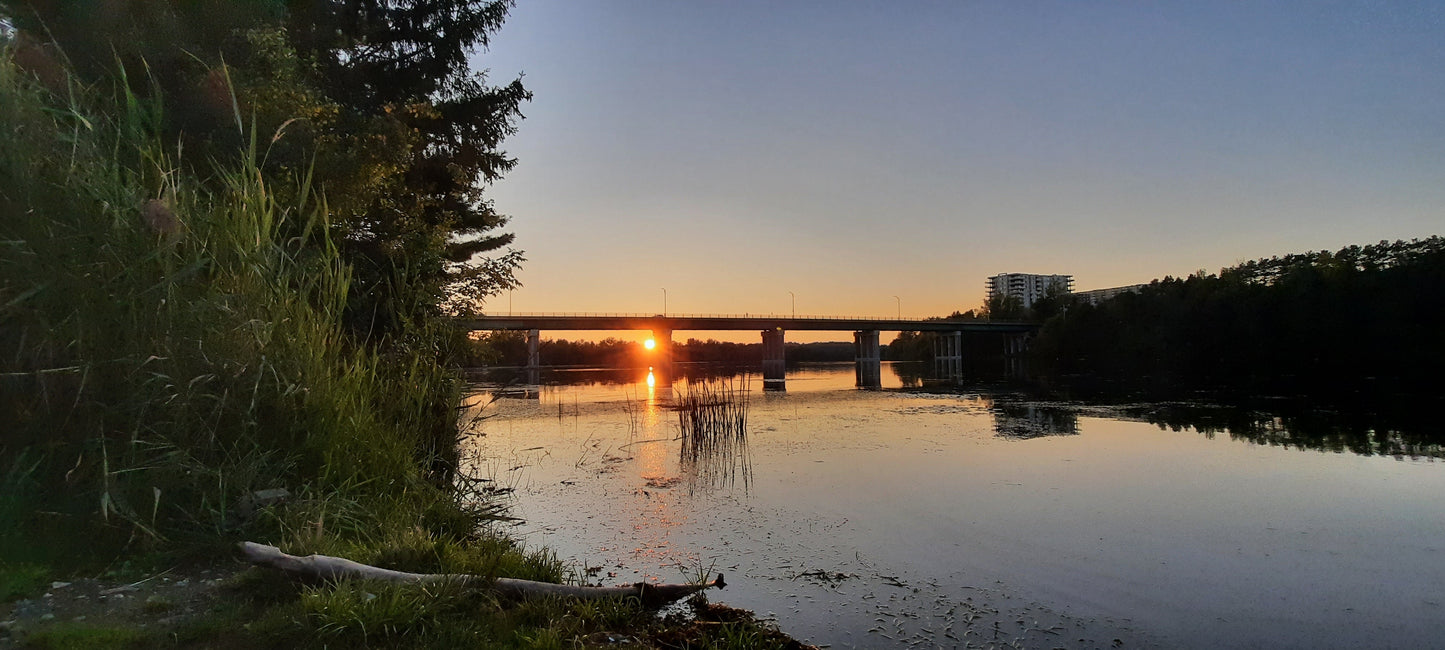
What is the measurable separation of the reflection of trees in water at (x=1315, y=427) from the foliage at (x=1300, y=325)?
1283cm

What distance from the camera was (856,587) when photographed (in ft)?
22.7

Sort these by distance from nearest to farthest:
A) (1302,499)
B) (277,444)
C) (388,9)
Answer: (277,444) → (1302,499) → (388,9)

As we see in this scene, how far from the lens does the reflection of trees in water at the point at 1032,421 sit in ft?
62.6

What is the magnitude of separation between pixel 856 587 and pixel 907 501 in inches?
171

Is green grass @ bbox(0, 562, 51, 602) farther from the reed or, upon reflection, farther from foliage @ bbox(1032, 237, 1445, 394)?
foliage @ bbox(1032, 237, 1445, 394)

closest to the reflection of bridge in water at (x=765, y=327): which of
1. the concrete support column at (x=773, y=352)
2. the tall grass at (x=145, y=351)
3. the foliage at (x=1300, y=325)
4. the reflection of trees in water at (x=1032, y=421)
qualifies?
the concrete support column at (x=773, y=352)

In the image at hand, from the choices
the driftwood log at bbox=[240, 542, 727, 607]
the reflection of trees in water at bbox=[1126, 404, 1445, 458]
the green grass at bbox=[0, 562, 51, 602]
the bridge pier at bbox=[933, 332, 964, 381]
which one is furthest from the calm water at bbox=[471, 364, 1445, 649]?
the bridge pier at bbox=[933, 332, 964, 381]

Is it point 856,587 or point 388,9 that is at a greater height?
point 388,9

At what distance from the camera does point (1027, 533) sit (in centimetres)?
898

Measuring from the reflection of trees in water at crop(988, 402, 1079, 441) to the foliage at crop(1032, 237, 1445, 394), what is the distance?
17350mm

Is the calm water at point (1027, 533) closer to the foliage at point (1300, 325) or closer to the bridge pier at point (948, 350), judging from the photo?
the foliage at point (1300, 325)

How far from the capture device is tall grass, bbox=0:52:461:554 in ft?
16.6

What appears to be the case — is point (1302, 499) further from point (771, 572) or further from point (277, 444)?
point (277, 444)

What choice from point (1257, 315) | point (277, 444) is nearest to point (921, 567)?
point (277, 444)
